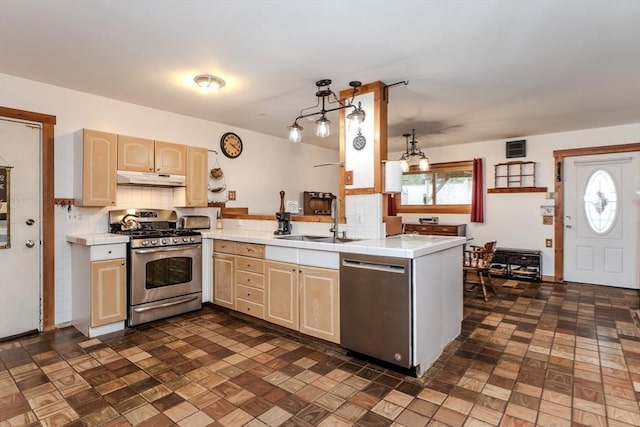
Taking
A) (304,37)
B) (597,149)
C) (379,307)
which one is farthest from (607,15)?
(597,149)

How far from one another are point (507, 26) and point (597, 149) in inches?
162

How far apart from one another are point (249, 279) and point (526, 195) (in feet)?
16.1

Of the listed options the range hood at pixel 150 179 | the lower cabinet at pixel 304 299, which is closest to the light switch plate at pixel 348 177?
the lower cabinet at pixel 304 299

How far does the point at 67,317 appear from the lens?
357 cm

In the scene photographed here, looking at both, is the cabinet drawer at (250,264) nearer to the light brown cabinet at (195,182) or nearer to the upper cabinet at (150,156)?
the light brown cabinet at (195,182)

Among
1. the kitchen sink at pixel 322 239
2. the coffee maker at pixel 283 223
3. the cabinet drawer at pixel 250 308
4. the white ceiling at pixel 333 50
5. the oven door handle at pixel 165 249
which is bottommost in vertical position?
the cabinet drawer at pixel 250 308

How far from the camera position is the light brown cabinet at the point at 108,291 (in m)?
3.24

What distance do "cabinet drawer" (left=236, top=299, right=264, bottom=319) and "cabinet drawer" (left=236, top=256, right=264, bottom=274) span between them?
1.12ft

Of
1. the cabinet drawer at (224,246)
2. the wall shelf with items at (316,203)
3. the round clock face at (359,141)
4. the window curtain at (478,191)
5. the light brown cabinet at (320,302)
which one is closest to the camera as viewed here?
the light brown cabinet at (320,302)

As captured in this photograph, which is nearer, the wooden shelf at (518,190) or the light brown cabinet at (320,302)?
the light brown cabinet at (320,302)

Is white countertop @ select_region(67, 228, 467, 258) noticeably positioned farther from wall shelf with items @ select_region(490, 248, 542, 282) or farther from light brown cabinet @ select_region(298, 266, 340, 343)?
wall shelf with items @ select_region(490, 248, 542, 282)

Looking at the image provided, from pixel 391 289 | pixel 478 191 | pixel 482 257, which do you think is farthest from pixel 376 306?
pixel 478 191

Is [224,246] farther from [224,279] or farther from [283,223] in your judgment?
[283,223]

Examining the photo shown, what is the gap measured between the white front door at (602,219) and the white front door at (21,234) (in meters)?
7.03
